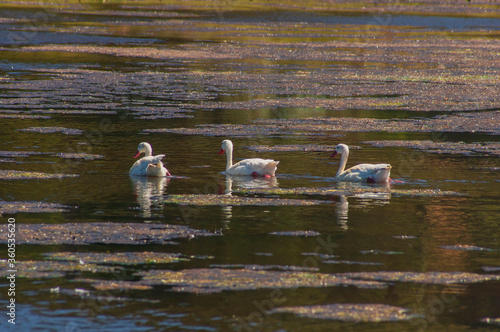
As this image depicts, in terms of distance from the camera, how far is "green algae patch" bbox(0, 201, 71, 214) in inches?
547

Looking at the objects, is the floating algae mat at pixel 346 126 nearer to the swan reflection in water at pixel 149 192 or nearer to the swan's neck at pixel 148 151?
the swan's neck at pixel 148 151

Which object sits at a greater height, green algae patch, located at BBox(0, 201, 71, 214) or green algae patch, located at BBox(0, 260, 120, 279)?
green algae patch, located at BBox(0, 201, 71, 214)

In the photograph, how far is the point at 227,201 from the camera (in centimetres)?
1521

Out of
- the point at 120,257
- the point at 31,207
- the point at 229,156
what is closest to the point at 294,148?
the point at 229,156

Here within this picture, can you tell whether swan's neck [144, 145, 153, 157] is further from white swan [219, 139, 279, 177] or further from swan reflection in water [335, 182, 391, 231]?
swan reflection in water [335, 182, 391, 231]

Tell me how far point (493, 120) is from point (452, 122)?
1.24 metres

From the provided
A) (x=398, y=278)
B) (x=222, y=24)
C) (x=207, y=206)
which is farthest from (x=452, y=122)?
(x=222, y=24)

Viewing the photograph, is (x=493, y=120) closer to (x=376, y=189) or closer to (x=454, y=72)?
(x=376, y=189)

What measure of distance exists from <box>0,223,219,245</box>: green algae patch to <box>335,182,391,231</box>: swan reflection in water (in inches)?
93.5

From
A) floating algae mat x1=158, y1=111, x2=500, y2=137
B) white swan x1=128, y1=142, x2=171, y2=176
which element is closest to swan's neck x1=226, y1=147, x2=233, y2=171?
white swan x1=128, y1=142, x2=171, y2=176

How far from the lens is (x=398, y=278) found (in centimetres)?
1077

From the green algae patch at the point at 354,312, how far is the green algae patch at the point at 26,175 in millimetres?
8350

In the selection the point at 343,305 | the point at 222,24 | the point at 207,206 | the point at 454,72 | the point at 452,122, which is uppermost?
the point at 222,24

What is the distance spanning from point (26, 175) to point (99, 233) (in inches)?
193
